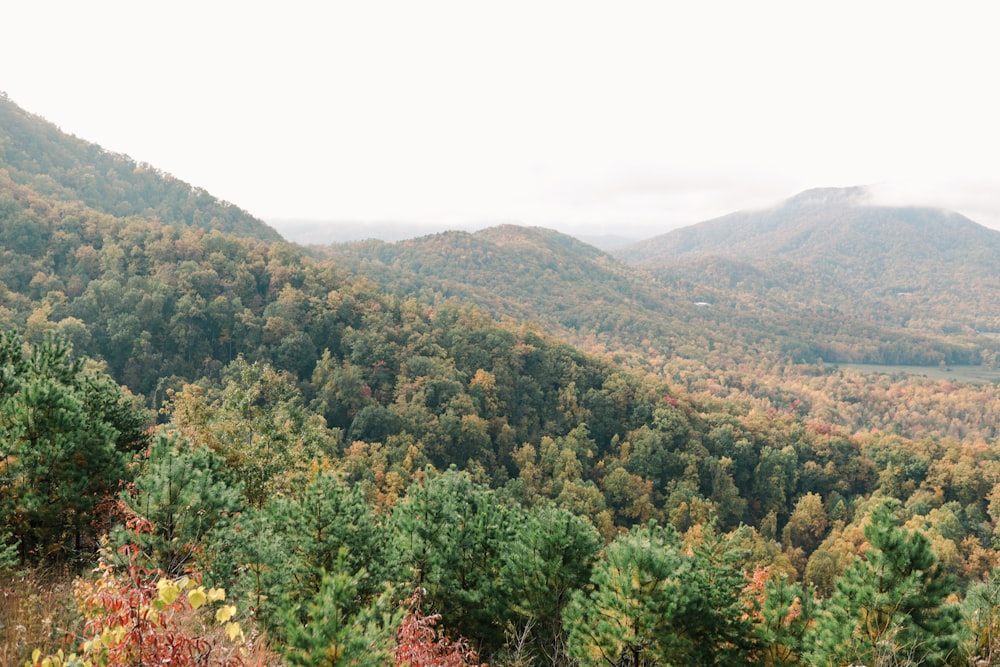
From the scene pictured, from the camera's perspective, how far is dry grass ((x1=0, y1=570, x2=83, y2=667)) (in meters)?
5.70

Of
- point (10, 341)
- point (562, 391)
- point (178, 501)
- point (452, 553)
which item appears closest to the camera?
point (178, 501)

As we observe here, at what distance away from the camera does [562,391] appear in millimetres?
71438

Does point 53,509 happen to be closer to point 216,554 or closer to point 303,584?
point 216,554

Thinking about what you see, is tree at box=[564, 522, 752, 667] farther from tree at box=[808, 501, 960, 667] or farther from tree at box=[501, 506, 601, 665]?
tree at box=[808, 501, 960, 667]

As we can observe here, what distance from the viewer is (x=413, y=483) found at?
12680 millimetres

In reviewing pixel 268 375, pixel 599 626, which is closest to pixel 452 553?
pixel 599 626

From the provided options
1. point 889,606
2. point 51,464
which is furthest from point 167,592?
point 889,606

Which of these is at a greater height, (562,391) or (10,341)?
(10,341)

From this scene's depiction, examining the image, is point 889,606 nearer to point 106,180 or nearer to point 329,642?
point 329,642

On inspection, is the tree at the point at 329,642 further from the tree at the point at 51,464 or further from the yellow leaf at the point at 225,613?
the tree at the point at 51,464

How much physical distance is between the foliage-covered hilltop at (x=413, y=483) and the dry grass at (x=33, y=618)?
7 centimetres

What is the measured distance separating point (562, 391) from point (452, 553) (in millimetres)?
59800

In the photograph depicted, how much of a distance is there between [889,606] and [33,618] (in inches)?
546

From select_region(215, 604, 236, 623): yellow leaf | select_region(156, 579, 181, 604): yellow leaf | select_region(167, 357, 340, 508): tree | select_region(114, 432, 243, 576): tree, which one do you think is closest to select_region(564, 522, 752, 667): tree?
select_region(114, 432, 243, 576): tree
